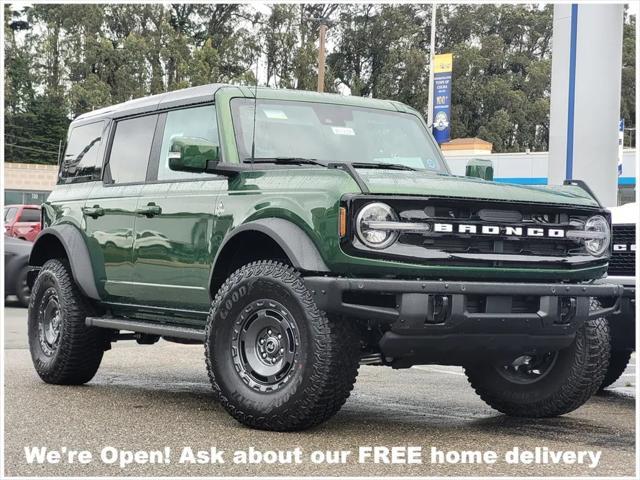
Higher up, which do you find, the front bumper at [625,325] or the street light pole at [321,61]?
the street light pole at [321,61]

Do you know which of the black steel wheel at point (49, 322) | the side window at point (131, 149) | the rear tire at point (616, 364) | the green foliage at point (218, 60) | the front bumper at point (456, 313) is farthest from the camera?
the green foliage at point (218, 60)

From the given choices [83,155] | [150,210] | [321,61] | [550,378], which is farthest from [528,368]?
[321,61]

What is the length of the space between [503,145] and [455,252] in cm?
6316

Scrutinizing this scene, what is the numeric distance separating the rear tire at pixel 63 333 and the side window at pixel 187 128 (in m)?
1.24

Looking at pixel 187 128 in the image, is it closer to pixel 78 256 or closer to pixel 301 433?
pixel 78 256

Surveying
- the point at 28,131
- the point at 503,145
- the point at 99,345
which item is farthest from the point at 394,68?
the point at 99,345

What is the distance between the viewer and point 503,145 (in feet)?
223

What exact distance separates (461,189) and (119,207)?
2792 millimetres

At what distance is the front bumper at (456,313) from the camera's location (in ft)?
18.7

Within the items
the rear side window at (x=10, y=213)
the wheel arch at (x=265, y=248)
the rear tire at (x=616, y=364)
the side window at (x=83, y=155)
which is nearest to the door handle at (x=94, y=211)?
the side window at (x=83, y=155)

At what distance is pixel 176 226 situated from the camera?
7.14 m

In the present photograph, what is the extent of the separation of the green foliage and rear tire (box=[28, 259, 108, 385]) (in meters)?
41.5

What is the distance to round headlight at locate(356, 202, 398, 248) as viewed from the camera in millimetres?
5812

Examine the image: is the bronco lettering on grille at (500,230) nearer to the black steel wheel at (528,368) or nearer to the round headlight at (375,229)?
the round headlight at (375,229)
